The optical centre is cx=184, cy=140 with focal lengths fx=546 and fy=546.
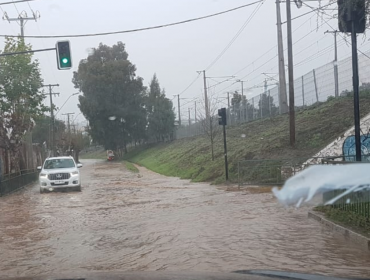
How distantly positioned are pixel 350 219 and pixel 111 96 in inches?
2290

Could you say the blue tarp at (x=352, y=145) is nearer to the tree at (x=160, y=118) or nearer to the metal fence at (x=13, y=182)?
the metal fence at (x=13, y=182)

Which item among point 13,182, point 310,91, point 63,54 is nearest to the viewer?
point 63,54

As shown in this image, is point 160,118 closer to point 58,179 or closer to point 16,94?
point 16,94

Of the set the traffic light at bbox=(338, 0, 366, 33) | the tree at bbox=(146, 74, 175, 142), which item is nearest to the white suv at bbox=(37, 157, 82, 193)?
the traffic light at bbox=(338, 0, 366, 33)

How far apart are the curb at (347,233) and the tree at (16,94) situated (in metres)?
20.5

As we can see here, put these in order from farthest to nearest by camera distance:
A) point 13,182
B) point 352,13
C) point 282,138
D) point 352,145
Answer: point 282,138 < point 13,182 < point 352,145 < point 352,13

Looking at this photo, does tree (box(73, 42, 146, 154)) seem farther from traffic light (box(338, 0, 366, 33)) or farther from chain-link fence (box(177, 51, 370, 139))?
traffic light (box(338, 0, 366, 33))

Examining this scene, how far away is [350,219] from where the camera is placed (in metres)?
10.7

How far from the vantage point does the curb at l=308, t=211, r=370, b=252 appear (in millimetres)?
9000

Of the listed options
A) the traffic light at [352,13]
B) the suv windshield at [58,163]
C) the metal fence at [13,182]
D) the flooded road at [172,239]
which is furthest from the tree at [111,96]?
the traffic light at [352,13]

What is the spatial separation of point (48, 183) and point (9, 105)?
28.3ft

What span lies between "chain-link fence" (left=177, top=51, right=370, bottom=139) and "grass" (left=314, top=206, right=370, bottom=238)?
1525 centimetres

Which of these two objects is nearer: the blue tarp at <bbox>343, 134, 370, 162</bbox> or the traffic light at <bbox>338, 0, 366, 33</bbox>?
the traffic light at <bbox>338, 0, 366, 33</bbox>

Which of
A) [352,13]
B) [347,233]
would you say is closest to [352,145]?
[352,13]
